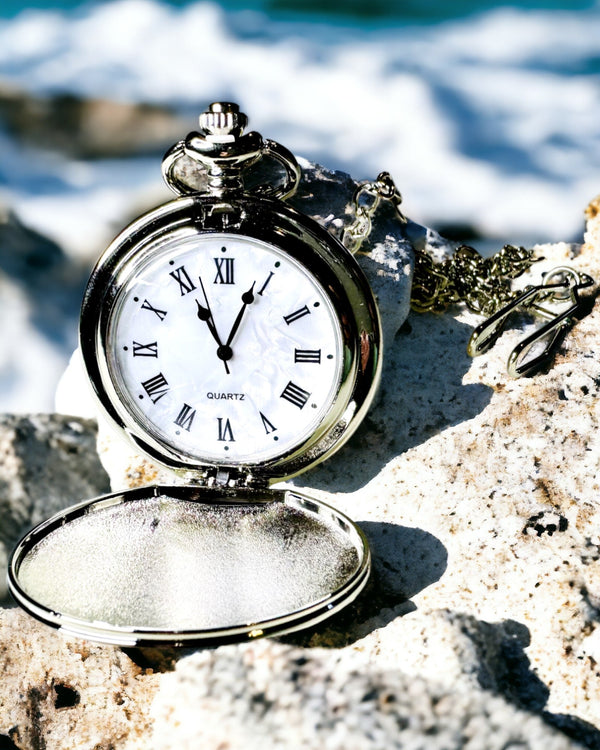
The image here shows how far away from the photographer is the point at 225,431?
1.87 m

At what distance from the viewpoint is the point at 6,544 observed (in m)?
2.20

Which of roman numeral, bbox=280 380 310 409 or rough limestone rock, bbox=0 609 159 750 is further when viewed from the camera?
roman numeral, bbox=280 380 310 409

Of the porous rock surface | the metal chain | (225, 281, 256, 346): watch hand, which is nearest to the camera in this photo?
the porous rock surface

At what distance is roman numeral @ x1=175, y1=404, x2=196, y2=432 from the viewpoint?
1.87 metres

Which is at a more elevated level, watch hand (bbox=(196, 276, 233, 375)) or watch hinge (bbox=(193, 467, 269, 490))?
watch hand (bbox=(196, 276, 233, 375))

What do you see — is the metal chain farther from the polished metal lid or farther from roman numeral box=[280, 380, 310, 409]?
the polished metal lid

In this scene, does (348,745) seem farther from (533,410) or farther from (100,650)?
(533,410)

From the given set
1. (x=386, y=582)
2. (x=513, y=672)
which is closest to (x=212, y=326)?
(x=386, y=582)

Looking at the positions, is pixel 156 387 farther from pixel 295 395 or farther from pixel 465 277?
pixel 465 277

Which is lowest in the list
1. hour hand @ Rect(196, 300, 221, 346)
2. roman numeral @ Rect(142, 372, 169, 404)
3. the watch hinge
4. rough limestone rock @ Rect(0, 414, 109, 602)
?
rough limestone rock @ Rect(0, 414, 109, 602)

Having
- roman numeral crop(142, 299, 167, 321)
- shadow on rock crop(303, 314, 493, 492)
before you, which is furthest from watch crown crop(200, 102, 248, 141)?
shadow on rock crop(303, 314, 493, 492)

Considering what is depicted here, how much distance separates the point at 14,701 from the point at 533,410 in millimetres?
1162

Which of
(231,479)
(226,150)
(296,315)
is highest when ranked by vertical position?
(226,150)

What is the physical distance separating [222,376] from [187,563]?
0.39 m
